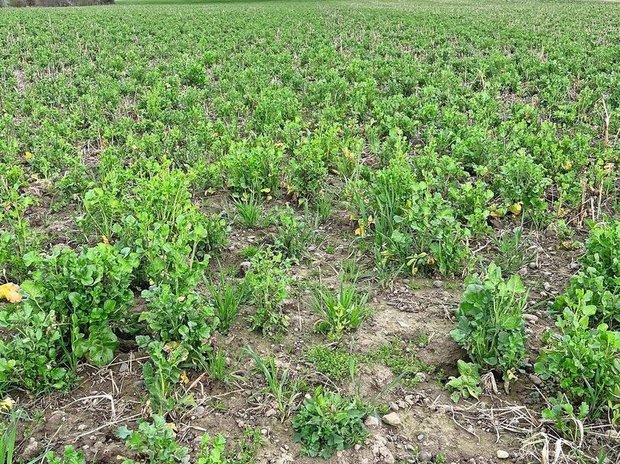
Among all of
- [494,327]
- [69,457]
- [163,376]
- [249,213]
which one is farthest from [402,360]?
[249,213]

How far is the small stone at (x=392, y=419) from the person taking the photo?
3.12 metres

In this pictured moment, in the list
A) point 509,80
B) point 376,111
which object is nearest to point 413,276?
point 376,111

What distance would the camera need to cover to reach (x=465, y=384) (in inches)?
130

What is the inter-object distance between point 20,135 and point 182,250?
526cm

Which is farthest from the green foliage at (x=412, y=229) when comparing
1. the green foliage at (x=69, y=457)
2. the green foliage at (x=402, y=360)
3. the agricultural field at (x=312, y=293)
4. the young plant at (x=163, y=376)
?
the green foliage at (x=69, y=457)

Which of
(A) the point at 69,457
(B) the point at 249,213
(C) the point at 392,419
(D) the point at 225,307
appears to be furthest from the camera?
(B) the point at 249,213

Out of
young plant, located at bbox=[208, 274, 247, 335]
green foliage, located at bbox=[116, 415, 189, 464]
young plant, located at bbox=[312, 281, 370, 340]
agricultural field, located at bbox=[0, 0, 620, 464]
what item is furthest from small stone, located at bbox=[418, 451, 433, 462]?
young plant, located at bbox=[208, 274, 247, 335]

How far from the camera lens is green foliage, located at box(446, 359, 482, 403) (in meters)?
3.29

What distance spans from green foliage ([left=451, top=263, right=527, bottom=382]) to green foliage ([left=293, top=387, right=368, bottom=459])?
864 millimetres

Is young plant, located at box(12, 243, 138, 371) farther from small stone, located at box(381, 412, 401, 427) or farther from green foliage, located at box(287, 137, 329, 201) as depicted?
green foliage, located at box(287, 137, 329, 201)

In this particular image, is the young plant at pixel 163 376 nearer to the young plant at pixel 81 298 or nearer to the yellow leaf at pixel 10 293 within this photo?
the young plant at pixel 81 298

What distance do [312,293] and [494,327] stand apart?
52.4 inches

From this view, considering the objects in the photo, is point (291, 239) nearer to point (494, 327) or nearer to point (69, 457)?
point (494, 327)

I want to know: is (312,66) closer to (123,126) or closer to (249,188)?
(123,126)
